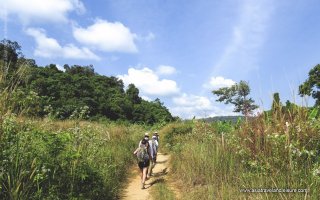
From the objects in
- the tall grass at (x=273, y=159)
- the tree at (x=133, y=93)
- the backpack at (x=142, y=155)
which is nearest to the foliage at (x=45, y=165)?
the tall grass at (x=273, y=159)

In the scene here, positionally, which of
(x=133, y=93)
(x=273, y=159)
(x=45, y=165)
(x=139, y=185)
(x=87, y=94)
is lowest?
(x=139, y=185)

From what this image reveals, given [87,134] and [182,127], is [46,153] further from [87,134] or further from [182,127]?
[182,127]

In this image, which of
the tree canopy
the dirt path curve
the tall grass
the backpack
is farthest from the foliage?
the tree canopy

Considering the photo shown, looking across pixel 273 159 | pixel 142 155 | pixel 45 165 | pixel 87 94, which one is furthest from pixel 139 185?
pixel 87 94

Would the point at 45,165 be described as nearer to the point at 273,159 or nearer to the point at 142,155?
the point at 273,159

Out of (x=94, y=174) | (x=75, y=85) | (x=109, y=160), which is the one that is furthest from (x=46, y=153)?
(x=75, y=85)

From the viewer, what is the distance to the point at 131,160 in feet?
55.5

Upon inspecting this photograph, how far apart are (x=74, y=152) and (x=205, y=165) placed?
11.3ft

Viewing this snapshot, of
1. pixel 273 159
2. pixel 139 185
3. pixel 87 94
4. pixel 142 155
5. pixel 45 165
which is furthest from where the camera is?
pixel 87 94

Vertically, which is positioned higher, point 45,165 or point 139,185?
point 45,165

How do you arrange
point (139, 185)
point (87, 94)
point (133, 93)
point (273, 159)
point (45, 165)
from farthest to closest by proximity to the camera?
1. point (133, 93)
2. point (87, 94)
3. point (139, 185)
4. point (45, 165)
5. point (273, 159)

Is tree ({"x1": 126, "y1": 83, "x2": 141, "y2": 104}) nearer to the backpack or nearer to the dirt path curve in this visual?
the dirt path curve

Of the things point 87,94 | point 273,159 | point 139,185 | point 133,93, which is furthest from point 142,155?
point 133,93

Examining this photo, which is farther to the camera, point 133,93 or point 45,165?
point 133,93
